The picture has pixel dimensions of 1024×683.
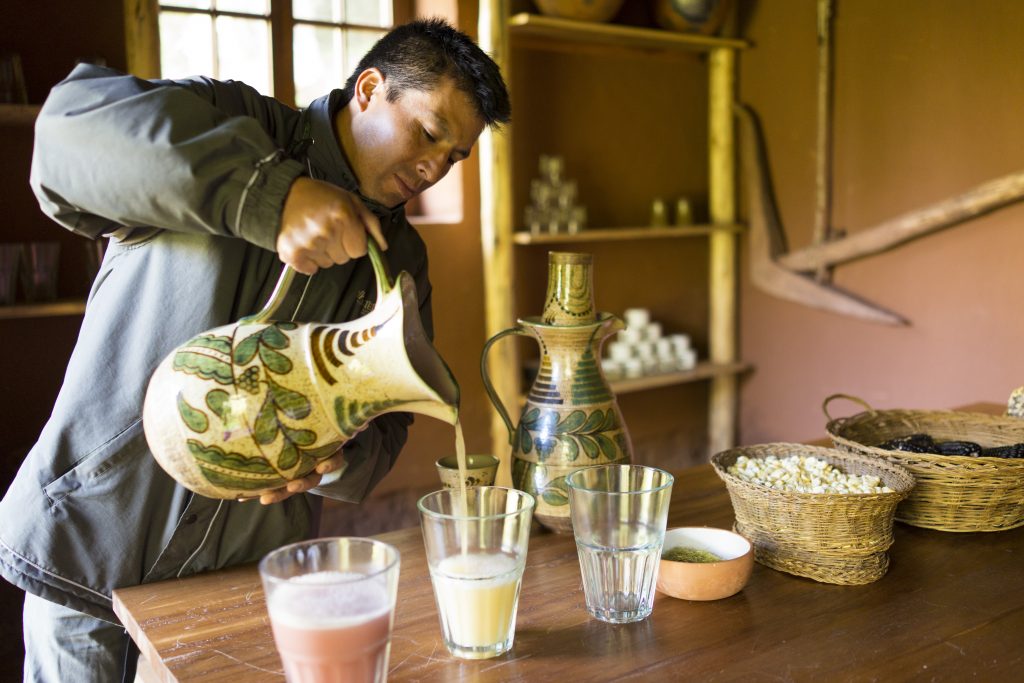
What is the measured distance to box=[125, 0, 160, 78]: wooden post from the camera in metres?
2.53

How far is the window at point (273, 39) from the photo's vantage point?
9.44 ft

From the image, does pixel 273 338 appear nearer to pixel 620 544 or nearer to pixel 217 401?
pixel 217 401

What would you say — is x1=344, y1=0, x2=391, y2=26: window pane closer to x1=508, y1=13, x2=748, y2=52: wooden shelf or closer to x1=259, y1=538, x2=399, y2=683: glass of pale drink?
x1=508, y1=13, x2=748, y2=52: wooden shelf

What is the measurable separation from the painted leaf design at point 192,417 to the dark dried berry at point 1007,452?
1.14m

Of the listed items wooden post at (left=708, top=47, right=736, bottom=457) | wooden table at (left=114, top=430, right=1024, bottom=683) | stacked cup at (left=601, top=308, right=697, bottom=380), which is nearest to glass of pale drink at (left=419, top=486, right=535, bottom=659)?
wooden table at (left=114, top=430, right=1024, bottom=683)

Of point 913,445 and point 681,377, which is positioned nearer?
point 913,445

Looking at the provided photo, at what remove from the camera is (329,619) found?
0.84 meters

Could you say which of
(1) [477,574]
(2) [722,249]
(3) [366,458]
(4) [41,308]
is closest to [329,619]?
(1) [477,574]

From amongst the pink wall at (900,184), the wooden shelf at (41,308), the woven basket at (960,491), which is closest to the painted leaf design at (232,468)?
the woven basket at (960,491)

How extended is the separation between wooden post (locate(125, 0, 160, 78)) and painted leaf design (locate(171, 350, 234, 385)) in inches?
72.1

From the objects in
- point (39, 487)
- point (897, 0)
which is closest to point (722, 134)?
point (897, 0)

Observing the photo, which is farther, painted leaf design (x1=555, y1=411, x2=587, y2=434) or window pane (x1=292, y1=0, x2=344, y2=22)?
window pane (x1=292, y1=0, x2=344, y2=22)

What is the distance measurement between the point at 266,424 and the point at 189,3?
233 centimetres

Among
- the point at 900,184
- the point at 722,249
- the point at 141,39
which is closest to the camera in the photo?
the point at 141,39
